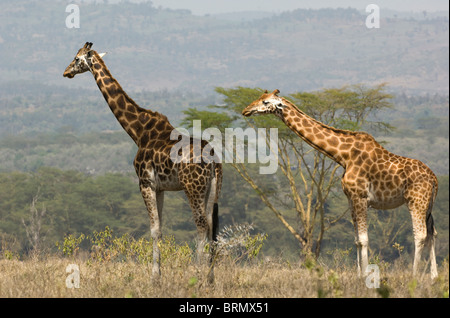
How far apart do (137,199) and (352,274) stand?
73243 mm

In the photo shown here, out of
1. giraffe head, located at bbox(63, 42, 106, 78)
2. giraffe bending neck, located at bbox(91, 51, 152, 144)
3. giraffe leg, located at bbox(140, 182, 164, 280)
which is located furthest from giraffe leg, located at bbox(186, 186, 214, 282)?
giraffe head, located at bbox(63, 42, 106, 78)

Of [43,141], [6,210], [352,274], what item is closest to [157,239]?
[352,274]

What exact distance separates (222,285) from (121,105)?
3.60 metres

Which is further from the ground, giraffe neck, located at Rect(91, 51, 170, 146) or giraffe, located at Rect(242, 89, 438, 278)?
giraffe neck, located at Rect(91, 51, 170, 146)

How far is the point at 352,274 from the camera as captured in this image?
34.8 ft

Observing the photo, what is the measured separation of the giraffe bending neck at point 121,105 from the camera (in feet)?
37.2

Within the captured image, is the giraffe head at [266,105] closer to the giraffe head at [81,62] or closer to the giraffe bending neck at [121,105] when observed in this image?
the giraffe bending neck at [121,105]

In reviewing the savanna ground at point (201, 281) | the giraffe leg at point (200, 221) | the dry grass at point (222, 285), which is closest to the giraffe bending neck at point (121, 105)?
the giraffe leg at point (200, 221)

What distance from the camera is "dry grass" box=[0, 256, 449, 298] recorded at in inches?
340

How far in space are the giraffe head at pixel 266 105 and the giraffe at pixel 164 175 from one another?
0.87m

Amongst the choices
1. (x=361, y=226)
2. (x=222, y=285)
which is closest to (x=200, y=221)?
(x=222, y=285)

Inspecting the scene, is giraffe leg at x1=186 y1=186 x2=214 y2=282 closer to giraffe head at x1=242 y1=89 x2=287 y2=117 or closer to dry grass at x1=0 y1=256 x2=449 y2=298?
dry grass at x1=0 y1=256 x2=449 y2=298
